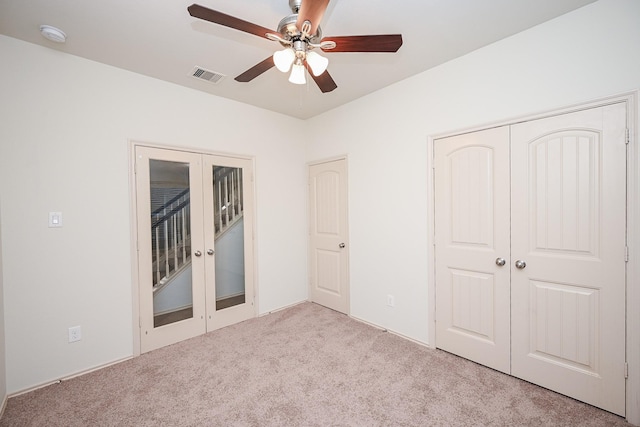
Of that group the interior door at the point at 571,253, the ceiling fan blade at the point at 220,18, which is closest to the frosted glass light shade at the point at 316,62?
the ceiling fan blade at the point at 220,18

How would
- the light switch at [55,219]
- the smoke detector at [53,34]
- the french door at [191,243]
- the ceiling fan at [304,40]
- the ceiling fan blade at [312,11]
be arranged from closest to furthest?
the ceiling fan blade at [312,11] < the ceiling fan at [304,40] < the smoke detector at [53,34] < the light switch at [55,219] < the french door at [191,243]

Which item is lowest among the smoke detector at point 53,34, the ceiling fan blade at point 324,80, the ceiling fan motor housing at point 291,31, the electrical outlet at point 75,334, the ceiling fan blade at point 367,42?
the electrical outlet at point 75,334

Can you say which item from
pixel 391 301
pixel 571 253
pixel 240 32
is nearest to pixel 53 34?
pixel 240 32

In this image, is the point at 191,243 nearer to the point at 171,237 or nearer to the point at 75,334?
the point at 171,237

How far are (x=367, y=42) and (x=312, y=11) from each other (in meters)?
0.39

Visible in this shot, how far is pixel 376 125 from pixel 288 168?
137cm

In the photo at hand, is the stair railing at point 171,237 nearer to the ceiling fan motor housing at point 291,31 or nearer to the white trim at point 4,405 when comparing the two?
the white trim at point 4,405

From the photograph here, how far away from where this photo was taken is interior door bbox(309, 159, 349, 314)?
143 inches

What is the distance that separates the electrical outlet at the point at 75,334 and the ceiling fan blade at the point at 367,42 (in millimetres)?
2966

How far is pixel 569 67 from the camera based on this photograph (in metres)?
1.96

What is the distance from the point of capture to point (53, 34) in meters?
2.04

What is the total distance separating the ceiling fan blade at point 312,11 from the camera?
1.31 meters

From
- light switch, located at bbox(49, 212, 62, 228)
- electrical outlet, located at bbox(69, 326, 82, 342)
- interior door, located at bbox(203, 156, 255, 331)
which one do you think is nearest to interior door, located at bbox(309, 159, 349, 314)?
interior door, located at bbox(203, 156, 255, 331)

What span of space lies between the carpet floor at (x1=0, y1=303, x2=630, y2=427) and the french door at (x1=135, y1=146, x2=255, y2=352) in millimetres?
347
